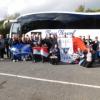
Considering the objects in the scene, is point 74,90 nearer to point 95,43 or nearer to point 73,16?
point 95,43

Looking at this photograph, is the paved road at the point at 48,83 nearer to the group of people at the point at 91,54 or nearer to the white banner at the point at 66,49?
the group of people at the point at 91,54

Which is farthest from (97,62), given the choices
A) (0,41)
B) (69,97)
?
(69,97)

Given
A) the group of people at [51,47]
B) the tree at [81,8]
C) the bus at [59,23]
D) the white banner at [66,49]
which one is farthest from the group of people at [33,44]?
the tree at [81,8]

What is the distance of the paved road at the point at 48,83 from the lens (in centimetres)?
1109

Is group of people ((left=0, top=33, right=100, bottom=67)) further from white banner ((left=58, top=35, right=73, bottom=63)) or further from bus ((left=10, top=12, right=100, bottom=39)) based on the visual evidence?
bus ((left=10, top=12, right=100, bottom=39))

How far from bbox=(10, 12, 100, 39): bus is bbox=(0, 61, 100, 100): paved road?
7.62 metres

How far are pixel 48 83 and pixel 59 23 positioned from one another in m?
13.2

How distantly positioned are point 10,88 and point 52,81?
→ 2.09 meters

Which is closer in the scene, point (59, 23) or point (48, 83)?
point (48, 83)

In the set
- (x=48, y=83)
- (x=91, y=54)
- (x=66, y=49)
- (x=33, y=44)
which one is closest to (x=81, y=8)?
(x=33, y=44)

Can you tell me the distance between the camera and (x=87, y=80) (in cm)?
1405

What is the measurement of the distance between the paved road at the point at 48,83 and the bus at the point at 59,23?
7.62 m

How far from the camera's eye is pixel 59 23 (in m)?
26.2

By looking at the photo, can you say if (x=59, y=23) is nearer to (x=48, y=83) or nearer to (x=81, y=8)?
(x=48, y=83)
